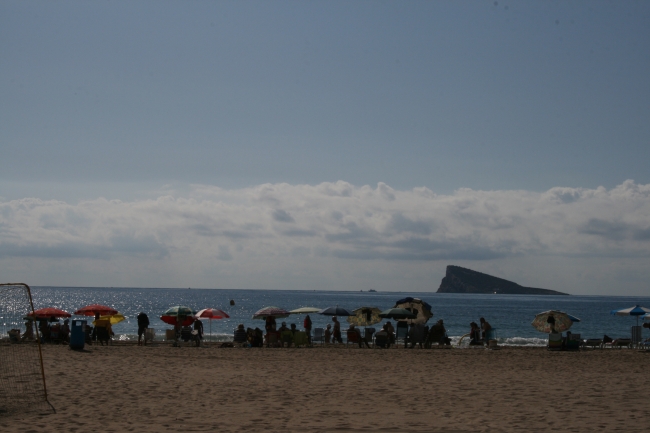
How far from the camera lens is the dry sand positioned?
8.98m

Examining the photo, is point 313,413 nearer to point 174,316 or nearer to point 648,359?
point 648,359

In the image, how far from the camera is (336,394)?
1154cm

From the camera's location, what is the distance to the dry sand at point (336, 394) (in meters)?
8.98

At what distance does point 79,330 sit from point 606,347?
699 inches

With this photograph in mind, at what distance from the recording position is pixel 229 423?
29.3 ft

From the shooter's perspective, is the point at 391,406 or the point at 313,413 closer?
the point at 313,413

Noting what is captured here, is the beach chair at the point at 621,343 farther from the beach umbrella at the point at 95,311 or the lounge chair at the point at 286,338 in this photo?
the beach umbrella at the point at 95,311

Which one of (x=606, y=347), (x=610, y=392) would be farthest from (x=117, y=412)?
(x=606, y=347)

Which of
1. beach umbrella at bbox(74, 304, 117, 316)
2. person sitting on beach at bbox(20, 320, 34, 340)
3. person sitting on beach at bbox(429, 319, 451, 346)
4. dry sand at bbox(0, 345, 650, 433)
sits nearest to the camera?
dry sand at bbox(0, 345, 650, 433)

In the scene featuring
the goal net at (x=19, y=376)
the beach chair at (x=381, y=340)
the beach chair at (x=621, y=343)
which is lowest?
the beach chair at (x=621, y=343)

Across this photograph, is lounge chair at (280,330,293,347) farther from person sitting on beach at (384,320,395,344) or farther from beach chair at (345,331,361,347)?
person sitting on beach at (384,320,395,344)

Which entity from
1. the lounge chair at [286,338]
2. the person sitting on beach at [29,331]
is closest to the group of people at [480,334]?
the lounge chair at [286,338]

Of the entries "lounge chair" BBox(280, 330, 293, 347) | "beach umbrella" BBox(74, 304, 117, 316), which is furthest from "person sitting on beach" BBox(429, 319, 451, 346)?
"beach umbrella" BBox(74, 304, 117, 316)

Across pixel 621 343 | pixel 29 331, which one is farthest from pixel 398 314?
pixel 29 331
